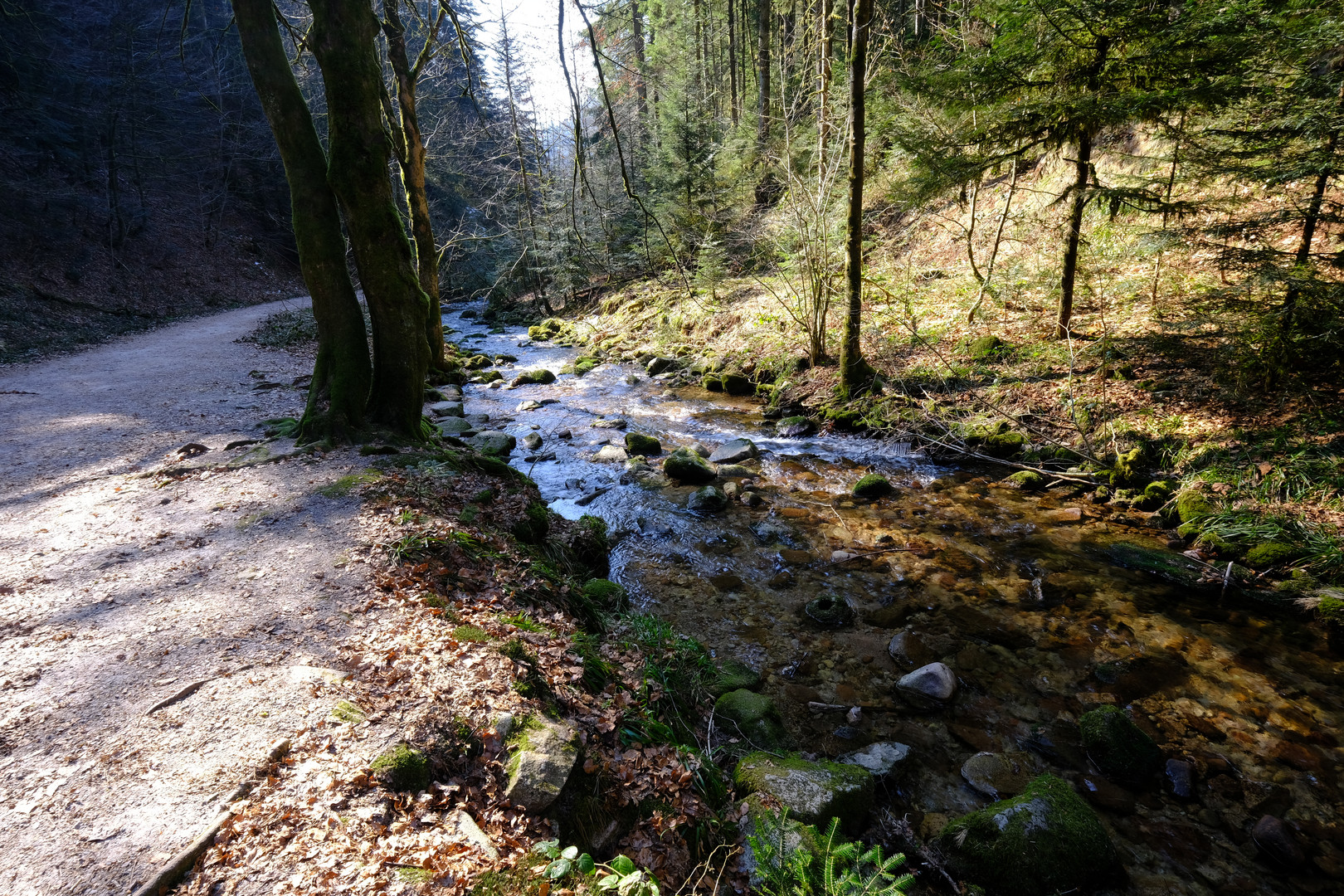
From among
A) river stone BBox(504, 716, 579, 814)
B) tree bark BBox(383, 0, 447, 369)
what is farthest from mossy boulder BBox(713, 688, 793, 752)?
tree bark BBox(383, 0, 447, 369)

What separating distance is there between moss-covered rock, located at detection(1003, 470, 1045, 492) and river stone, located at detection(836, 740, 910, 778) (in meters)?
6.08

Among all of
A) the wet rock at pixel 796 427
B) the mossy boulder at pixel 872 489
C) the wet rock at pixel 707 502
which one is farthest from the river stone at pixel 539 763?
the wet rock at pixel 796 427

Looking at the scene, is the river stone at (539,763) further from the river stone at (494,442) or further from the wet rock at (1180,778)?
the river stone at (494,442)

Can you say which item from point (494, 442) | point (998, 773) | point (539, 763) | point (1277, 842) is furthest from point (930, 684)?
point (494, 442)

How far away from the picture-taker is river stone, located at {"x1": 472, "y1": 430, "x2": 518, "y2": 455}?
34.2 feet

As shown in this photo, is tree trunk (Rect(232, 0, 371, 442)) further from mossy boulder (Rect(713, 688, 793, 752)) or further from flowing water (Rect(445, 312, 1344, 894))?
mossy boulder (Rect(713, 688, 793, 752))

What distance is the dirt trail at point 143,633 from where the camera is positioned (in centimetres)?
249

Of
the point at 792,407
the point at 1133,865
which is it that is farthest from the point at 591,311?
the point at 1133,865

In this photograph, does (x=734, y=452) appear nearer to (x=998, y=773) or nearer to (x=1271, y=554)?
(x=998, y=773)

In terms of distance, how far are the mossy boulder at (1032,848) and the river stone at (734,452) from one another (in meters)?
7.45

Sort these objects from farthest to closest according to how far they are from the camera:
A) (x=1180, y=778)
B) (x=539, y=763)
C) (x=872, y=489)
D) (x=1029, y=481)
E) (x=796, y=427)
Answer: (x=796, y=427) < (x=872, y=489) < (x=1029, y=481) < (x=1180, y=778) < (x=539, y=763)

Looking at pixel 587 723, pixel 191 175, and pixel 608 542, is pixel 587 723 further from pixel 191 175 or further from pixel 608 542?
pixel 191 175

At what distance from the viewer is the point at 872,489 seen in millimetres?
9234

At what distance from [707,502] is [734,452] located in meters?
2.15
